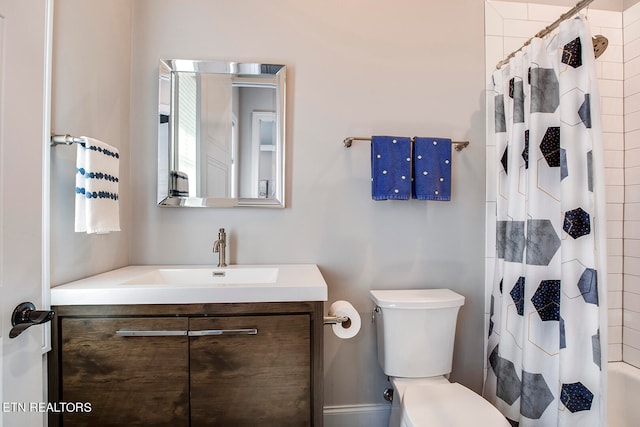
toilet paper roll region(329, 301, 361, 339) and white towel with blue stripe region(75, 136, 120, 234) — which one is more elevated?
white towel with blue stripe region(75, 136, 120, 234)

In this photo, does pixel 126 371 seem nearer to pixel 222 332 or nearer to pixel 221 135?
pixel 222 332

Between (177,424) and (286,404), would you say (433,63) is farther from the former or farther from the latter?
(177,424)

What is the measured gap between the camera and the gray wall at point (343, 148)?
1.61 m

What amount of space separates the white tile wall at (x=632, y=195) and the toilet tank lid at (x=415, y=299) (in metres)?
1.09

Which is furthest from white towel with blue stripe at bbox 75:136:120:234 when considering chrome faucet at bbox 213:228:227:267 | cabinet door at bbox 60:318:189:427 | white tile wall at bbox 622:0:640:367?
white tile wall at bbox 622:0:640:367

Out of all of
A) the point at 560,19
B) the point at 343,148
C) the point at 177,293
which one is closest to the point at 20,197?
the point at 177,293

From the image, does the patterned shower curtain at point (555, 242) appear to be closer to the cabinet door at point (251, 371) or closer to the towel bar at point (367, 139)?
the towel bar at point (367, 139)

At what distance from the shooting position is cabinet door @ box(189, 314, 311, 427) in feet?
3.60

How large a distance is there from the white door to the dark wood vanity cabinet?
0.27 m

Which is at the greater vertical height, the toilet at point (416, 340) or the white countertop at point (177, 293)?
the white countertop at point (177, 293)

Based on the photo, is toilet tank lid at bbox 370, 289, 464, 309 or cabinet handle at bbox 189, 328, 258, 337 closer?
cabinet handle at bbox 189, 328, 258, 337

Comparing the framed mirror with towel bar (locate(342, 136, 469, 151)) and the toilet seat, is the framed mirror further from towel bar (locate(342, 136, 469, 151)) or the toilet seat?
the toilet seat

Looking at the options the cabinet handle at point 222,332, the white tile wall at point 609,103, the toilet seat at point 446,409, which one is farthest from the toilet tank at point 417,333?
the cabinet handle at point 222,332

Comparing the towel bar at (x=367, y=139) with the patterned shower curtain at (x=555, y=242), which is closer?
the patterned shower curtain at (x=555, y=242)
